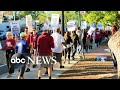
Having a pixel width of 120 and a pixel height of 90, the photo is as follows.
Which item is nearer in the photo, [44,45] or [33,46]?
[44,45]

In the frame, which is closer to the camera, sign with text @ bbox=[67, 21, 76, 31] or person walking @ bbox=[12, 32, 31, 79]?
person walking @ bbox=[12, 32, 31, 79]

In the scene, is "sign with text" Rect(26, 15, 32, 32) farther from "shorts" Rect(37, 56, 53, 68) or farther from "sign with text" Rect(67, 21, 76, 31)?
"sign with text" Rect(67, 21, 76, 31)

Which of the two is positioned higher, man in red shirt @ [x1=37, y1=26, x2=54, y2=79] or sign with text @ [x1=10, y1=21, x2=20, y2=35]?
sign with text @ [x1=10, y1=21, x2=20, y2=35]

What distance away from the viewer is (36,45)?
1255 cm

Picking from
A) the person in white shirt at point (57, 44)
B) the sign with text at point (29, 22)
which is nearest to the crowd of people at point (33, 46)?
the person in white shirt at point (57, 44)

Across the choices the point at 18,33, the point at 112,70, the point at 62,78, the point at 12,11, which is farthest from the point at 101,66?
the point at 12,11

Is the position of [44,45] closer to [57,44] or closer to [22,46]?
[22,46]

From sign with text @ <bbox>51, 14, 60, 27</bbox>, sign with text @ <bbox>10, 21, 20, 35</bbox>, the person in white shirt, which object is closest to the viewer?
sign with text @ <bbox>10, 21, 20, 35</bbox>

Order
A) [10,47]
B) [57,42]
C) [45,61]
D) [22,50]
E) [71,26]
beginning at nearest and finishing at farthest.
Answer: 1. [22,50]
2. [45,61]
3. [10,47]
4. [57,42]
5. [71,26]

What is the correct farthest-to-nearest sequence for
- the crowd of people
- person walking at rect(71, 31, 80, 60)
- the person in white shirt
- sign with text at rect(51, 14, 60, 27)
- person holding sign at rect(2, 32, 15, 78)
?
person walking at rect(71, 31, 80, 60)
the person in white shirt
sign with text at rect(51, 14, 60, 27)
person holding sign at rect(2, 32, 15, 78)
the crowd of people

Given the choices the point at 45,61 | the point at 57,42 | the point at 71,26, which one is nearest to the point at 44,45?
the point at 45,61

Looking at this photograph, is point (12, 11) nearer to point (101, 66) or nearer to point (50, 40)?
point (50, 40)

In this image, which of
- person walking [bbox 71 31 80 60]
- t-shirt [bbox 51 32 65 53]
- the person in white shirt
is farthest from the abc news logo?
person walking [bbox 71 31 80 60]
